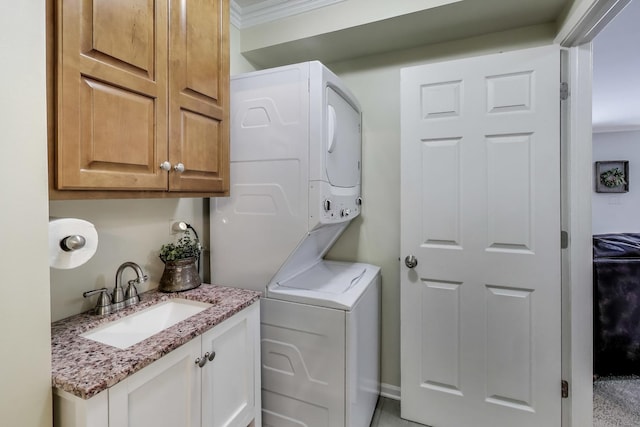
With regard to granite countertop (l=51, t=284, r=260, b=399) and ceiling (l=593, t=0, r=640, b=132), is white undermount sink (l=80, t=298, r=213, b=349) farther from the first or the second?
ceiling (l=593, t=0, r=640, b=132)

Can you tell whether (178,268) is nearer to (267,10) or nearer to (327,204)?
(327,204)

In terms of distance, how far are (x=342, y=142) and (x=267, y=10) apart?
1059 millimetres

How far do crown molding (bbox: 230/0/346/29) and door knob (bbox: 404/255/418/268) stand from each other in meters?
1.62

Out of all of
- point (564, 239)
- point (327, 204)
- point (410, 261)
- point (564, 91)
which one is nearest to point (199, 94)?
point (327, 204)

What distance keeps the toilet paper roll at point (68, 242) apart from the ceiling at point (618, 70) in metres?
2.61

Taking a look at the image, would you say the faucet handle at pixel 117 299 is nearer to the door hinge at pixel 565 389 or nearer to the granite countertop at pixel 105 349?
the granite countertop at pixel 105 349

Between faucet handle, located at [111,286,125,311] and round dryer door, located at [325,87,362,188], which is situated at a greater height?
round dryer door, located at [325,87,362,188]

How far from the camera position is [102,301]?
1.26 metres

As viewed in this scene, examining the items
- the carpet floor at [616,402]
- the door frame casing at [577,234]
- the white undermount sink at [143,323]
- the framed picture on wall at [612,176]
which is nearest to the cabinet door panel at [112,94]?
the white undermount sink at [143,323]

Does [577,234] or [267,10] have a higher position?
[267,10]

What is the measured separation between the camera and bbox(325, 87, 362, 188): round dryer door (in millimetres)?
1568

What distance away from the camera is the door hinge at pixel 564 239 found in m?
1.62

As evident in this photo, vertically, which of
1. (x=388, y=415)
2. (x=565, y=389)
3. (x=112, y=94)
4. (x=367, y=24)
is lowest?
(x=388, y=415)

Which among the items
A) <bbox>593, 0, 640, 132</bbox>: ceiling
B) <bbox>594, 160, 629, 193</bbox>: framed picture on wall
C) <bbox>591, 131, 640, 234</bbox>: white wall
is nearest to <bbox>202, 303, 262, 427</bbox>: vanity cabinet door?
<bbox>593, 0, 640, 132</bbox>: ceiling
